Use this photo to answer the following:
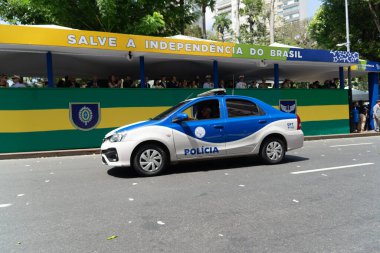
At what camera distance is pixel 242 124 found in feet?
26.3

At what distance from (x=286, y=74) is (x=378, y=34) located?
9.08m

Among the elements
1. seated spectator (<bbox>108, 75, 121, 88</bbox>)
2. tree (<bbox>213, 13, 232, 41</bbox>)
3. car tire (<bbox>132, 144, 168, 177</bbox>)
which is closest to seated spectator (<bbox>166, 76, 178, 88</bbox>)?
seated spectator (<bbox>108, 75, 121, 88</bbox>)

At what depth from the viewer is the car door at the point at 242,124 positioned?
7.93 metres

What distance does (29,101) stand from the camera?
11125 mm

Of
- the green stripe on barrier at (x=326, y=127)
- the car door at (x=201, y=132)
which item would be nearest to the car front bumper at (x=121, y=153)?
the car door at (x=201, y=132)

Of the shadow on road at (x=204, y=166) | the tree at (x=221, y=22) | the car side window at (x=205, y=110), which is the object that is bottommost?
the shadow on road at (x=204, y=166)

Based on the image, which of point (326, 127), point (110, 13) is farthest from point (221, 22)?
point (110, 13)

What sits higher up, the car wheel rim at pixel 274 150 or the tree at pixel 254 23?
the tree at pixel 254 23

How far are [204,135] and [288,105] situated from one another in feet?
30.5

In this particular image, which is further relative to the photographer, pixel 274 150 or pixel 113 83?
pixel 113 83

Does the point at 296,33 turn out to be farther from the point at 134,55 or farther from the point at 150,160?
the point at 150,160

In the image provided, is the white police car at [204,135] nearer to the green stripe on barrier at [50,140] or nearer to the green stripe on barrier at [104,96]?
the green stripe on barrier at [104,96]

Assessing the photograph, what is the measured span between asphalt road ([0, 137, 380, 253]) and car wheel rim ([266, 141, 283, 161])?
41 cm

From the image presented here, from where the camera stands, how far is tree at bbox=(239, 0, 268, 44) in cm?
5188
